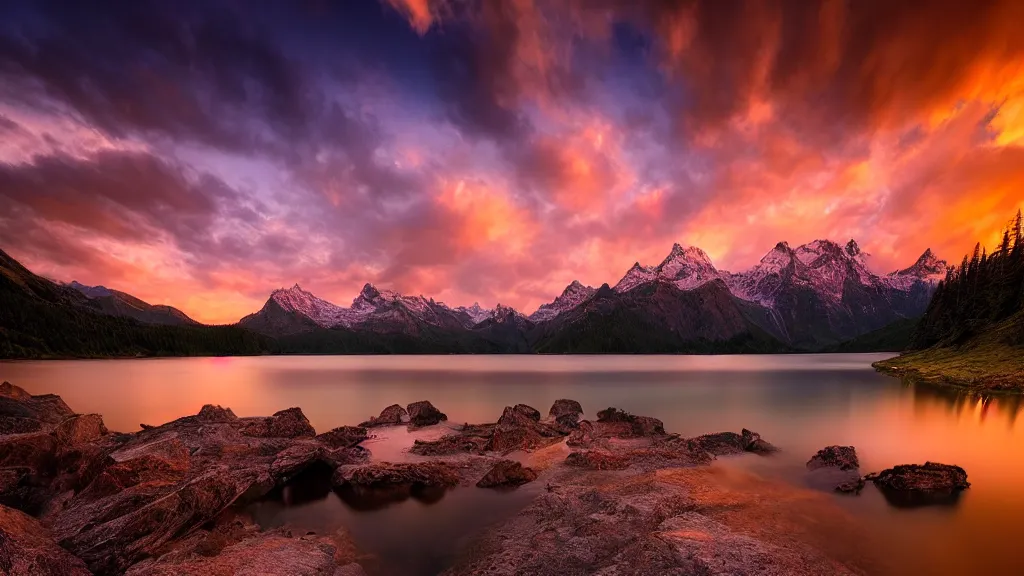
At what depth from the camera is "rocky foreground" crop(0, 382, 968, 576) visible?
15.4 meters

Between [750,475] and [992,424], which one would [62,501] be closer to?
[750,475]

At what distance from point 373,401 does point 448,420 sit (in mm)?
28258

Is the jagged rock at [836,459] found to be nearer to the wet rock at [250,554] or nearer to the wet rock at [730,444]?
the wet rock at [730,444]

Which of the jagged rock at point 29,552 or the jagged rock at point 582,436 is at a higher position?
the jagged rock at point 29,552

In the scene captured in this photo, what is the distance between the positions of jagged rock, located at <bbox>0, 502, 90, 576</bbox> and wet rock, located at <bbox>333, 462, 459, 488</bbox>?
45.0ft

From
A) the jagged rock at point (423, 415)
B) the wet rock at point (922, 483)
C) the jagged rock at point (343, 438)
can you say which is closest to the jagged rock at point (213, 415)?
the jagged rock at point (343, 438)

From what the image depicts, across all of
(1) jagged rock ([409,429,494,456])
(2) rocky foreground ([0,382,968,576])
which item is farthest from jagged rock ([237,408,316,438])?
(1) jagged rock ([409,429,494,456])

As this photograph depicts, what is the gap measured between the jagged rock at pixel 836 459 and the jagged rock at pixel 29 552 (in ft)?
128

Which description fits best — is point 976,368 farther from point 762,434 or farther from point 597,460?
point 597,460

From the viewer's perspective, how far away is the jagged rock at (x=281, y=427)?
37344mm

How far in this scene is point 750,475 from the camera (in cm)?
2897

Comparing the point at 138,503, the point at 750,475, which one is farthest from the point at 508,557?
the point at 750,475

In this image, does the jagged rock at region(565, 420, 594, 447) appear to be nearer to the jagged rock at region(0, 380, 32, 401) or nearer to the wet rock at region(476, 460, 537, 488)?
the wet rock at region(476, 460, 537, 488)

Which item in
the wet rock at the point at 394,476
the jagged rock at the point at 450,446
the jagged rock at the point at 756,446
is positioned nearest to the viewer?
the wet rock at the point at 394,476
